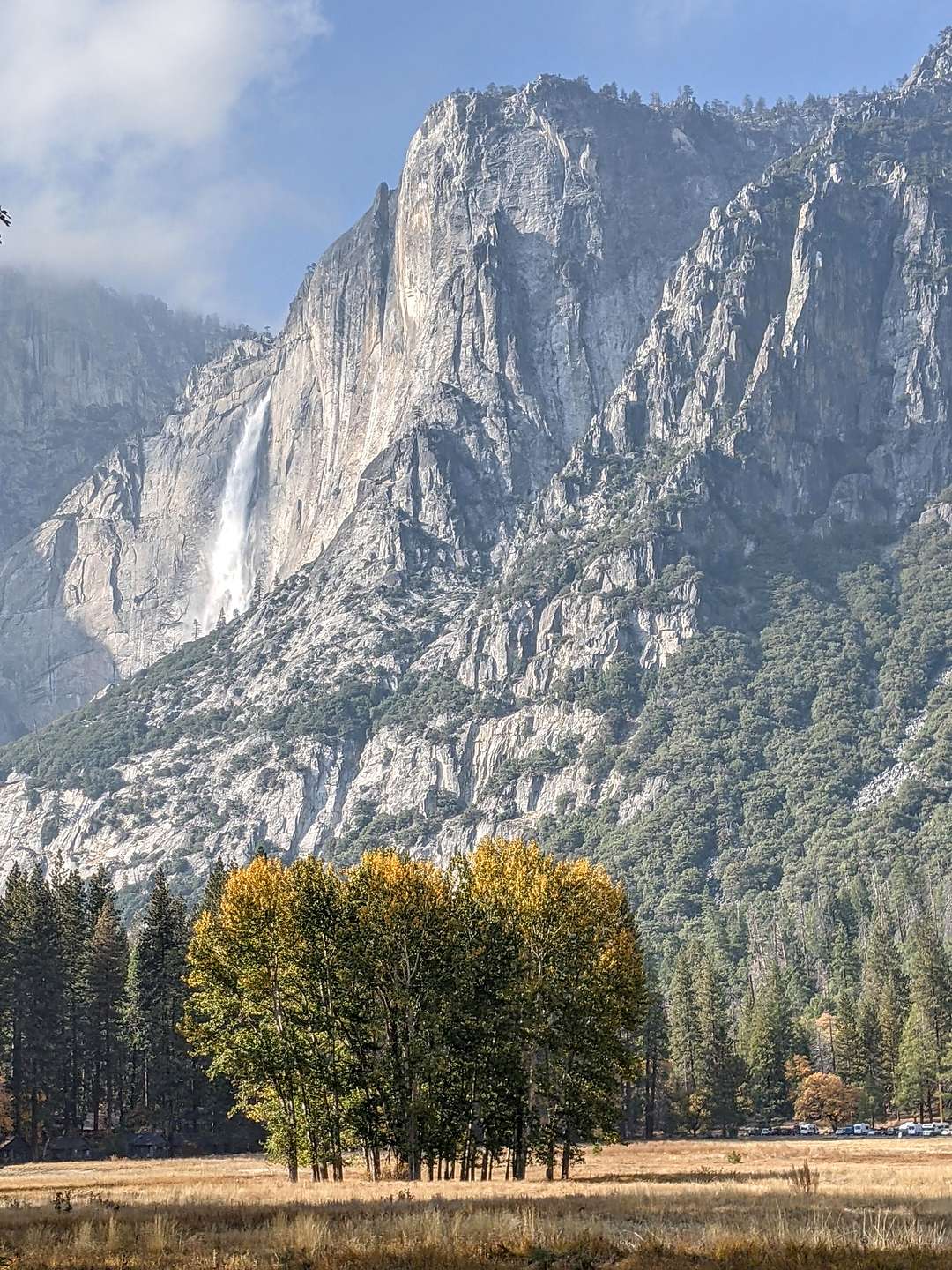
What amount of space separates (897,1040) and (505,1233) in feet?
369

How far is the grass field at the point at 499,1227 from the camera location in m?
21.5

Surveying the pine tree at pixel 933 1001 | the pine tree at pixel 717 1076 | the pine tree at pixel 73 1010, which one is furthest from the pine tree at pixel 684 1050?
the pine tree at pixel 73 1010

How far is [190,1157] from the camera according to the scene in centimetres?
8669

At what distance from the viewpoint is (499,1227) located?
24531 millimetres

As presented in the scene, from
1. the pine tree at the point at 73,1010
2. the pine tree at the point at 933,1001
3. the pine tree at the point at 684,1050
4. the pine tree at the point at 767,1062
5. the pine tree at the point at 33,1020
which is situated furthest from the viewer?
the pine tree at the point at 767,1062

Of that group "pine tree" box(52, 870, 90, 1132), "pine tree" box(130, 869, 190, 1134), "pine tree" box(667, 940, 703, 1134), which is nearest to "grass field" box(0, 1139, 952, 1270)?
"pine tree" box(130, 869, 190, 1134)

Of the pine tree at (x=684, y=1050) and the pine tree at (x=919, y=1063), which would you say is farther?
the pine tree at (x=919, y=1063)

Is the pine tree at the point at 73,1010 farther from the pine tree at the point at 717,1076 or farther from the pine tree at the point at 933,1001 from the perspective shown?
the pine tree at the point at 933,1001

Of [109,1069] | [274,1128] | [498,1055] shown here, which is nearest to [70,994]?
[109,1069]

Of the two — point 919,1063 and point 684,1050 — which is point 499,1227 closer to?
point 684,1050

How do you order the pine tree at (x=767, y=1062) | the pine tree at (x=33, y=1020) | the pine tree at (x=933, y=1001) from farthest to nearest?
the pine tree at (x=767, y=1062) < the pine tree at (x=933, y=1001) < the pine tree at (x=33, y=1020)

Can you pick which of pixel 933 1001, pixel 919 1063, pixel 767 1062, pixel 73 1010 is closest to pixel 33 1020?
pixel 73 1010

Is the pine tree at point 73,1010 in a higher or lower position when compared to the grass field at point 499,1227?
higher

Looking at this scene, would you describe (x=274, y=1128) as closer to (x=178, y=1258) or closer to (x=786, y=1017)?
(x=178, y=1258)
